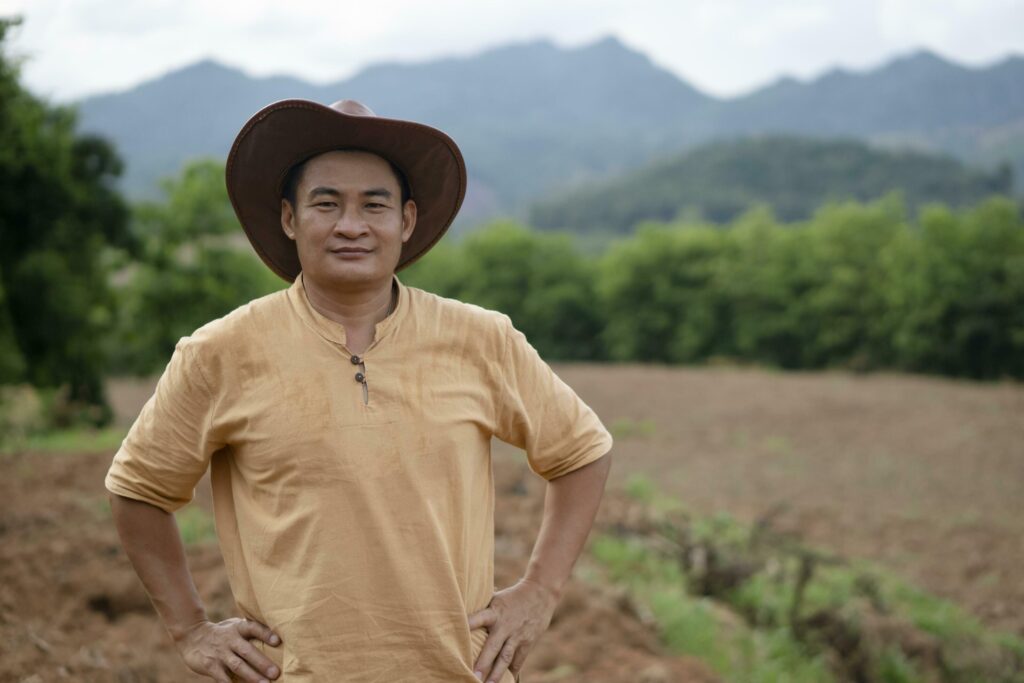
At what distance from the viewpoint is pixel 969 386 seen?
2427 cm

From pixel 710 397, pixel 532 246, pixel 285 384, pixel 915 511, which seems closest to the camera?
pixel 285 384

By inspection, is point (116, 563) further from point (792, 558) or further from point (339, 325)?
point (792, 558)

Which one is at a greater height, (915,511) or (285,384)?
(285,384)

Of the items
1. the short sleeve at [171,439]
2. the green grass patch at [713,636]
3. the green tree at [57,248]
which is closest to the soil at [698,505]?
the green grass patch at [713,636]

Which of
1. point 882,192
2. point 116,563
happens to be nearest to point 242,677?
point 116,563

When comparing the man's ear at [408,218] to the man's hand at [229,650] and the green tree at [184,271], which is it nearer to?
the man's hand at [229,650]

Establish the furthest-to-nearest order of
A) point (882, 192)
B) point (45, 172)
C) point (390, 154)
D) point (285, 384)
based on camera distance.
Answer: point (882, 192)
point (45, 172)
point (390, 154)
point (285, 384)

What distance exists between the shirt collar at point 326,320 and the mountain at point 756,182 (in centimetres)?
12038

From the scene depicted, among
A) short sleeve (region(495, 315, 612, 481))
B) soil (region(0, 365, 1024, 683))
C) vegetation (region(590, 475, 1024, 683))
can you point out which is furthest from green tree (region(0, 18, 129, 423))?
short sleeve (region(495, 315, 612, 481))

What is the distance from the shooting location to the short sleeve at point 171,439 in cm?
193

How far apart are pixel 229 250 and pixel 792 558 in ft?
89.2

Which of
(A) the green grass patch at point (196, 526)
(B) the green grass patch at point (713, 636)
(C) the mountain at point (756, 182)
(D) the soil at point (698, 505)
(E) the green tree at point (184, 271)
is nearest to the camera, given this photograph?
(D) the soil at point (698, 505)

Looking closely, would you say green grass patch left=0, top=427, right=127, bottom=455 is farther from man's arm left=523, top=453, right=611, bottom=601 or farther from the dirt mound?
man's arm left=523, top=453, right=611, bottom=601

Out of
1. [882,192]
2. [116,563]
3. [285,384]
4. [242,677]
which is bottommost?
[116,563]
